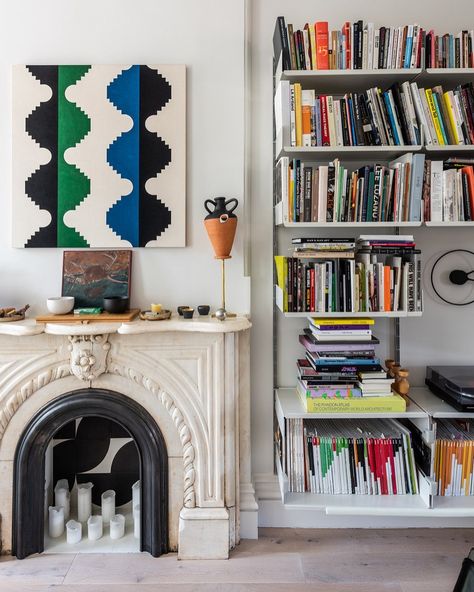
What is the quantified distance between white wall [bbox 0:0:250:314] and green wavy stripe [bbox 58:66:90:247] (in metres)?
0.08

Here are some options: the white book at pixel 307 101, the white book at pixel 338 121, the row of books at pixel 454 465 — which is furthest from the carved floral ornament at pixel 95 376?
the white book at pixel 338 121

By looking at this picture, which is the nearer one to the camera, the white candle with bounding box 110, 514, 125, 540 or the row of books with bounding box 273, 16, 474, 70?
the row of books with bounding box 273, 16, 474, 70

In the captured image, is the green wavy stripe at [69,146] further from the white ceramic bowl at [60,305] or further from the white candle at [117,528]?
the white candle at [117,528]

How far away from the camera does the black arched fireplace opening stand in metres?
2.00

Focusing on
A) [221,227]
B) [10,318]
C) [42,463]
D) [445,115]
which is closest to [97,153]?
[221,227]

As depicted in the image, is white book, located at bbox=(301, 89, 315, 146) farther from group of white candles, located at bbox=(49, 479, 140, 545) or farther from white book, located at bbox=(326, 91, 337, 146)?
group of white candles, located at bbox=(49, 479, 140, 545)

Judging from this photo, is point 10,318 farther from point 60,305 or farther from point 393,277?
point 393,277

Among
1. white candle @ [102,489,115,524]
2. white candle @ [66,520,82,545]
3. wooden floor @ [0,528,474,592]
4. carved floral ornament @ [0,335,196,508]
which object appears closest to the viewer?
wooden floor @ [0,528,474,592]

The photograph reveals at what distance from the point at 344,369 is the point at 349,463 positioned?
0.43 meters

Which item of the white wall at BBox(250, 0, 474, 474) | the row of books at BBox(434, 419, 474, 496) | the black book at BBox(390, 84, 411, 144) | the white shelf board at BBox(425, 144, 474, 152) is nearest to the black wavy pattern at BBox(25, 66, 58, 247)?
the white wall at BBox(250, 0, 474, 474)

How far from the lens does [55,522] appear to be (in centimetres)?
213

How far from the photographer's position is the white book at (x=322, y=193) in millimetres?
1905

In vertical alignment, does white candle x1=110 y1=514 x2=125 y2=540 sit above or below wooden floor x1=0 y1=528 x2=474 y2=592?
above

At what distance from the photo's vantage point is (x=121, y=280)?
215 centimetres
